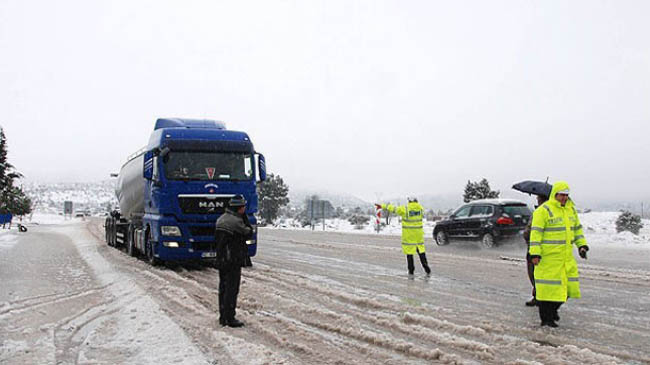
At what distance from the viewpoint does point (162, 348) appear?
19.1ft

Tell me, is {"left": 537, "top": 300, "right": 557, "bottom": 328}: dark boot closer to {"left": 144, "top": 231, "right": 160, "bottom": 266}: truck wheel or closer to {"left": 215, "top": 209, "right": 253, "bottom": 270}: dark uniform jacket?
{"left": 215, "top": 209, "right": 253, "bottom": 270}: dark uniform jacket

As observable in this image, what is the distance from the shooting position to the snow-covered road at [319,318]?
219 inches

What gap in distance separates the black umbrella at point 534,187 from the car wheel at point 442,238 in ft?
44.7

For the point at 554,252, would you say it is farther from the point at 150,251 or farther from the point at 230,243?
the point at 150,251

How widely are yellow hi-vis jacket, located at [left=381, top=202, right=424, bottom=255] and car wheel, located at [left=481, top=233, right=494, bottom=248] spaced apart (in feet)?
27.6

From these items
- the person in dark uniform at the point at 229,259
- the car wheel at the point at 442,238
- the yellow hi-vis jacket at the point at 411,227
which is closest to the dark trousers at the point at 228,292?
the person in dark uniform at the point at 229,259

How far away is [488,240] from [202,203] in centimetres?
1135

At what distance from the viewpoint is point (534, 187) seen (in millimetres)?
7938

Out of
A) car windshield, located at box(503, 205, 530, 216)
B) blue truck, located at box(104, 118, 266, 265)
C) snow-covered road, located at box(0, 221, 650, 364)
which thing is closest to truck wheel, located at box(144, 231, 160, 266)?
blue truck, located at box(104, 118, 266, 265)

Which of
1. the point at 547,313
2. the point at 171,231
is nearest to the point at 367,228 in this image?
the point at 171,231

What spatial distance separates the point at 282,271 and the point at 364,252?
243 inches

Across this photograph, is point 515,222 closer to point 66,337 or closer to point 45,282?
point 45,282

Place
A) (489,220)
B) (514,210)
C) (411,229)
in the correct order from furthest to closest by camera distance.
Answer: (489,220), (514,210), (411,229)

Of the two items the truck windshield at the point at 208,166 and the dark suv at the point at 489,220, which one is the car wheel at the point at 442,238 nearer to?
the dark suv at the point at 489,220
